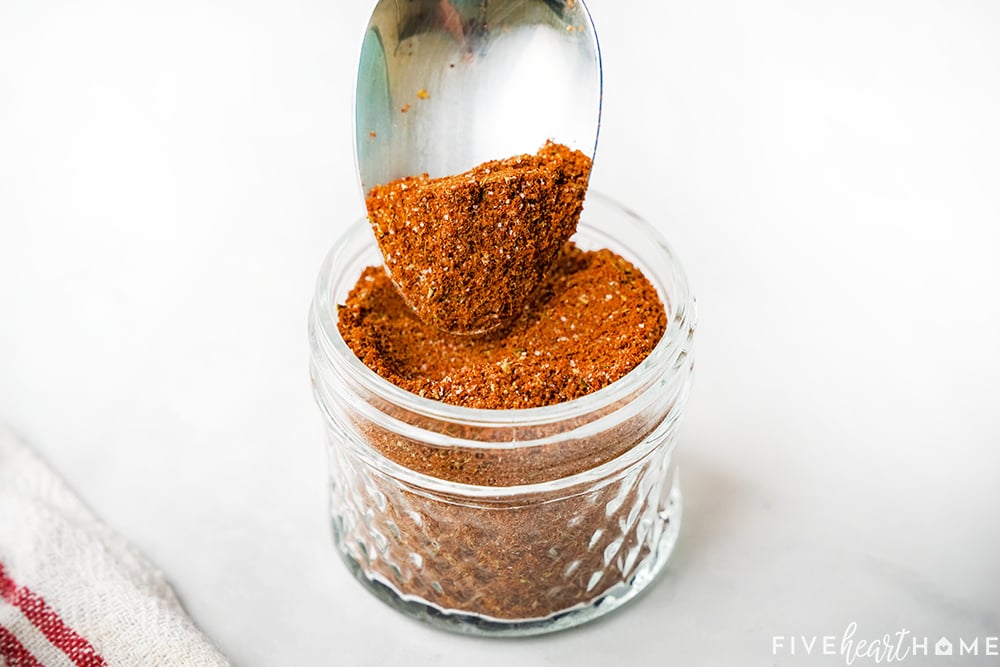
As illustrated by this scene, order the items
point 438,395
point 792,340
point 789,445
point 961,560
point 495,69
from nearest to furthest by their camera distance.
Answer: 1. point 438,395
2. point 495,69
3. point 961,560
4. point 789,445
5. point 792,340

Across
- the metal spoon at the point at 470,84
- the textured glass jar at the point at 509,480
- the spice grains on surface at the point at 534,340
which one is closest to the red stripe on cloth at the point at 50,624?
the textured glass jar at the point at 509,480

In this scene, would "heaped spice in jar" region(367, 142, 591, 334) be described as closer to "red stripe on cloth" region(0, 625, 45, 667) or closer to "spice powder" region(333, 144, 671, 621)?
"spice powder" region(333, 144, 671, 621)

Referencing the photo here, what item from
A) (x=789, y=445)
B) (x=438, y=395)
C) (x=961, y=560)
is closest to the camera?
(x=438, y=395)

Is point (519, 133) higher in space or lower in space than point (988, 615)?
higher

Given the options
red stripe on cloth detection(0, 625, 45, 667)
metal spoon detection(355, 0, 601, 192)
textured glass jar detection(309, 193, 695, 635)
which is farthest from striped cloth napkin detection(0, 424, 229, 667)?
metal spoon detection(355, 0, 601, 192)

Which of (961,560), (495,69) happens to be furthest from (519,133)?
(961,560)

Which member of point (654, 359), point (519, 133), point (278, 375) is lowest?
point (278, 375)

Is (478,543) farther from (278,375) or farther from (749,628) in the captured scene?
(278,375)

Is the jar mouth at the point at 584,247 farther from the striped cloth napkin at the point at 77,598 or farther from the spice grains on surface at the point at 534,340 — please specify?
the striped cloth napkin at the point at 77,598

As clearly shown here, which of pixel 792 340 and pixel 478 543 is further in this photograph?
pixel 792 340

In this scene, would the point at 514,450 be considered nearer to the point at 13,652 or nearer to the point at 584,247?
the point at 584,247
